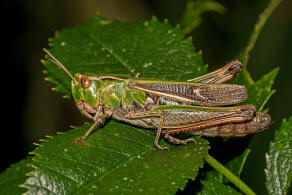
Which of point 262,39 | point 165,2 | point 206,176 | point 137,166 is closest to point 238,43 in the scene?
point 262,39

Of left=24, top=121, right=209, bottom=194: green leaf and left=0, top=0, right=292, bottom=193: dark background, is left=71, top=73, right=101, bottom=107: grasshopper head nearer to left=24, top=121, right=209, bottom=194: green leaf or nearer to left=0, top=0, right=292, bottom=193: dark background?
left=24, top=121, right=209, bottom=194: green leaf

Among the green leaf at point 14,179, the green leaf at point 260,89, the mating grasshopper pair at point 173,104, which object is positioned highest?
the green leaf at point 260,89

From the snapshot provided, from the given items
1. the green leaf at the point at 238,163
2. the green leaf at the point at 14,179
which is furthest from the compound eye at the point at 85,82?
the green leaf at the point at 238,163

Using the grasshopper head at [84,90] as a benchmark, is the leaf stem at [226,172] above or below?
below

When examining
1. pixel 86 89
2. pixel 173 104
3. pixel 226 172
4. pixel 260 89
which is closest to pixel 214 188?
pixel 226 172

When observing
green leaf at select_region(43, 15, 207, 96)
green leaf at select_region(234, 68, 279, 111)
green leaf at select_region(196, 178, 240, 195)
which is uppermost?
green leaf at select_region(43, 15, 207, 96)

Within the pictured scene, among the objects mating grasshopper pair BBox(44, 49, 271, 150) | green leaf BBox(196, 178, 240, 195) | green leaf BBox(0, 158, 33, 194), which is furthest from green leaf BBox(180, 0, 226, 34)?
green leaf BBox(0, 158, 33, 194)

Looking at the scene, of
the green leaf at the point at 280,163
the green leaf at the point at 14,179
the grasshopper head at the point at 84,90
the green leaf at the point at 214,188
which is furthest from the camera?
the grasshopper head at the point at 84,90

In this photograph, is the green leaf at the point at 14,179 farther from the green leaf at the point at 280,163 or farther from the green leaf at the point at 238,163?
the green leaf at the point at 280,163
